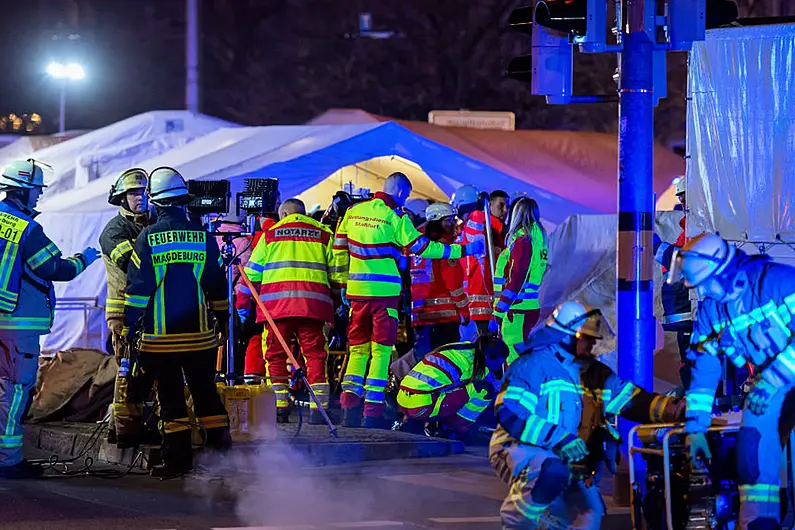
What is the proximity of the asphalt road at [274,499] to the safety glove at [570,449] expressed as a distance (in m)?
1.44

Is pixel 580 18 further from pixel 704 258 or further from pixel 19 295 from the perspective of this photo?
pixel 19 295

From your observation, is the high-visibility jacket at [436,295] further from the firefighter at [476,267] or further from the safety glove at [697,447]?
the safety glove at [697,447]

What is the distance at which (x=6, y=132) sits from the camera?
A: 118ft

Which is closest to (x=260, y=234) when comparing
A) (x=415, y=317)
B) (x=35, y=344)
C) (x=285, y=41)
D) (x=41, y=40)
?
(x=415, y=317)

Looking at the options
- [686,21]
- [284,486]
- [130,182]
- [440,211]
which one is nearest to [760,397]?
[686,21]

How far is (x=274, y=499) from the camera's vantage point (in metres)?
9.91

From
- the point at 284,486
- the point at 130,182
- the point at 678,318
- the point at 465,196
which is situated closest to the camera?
the point at 284,486

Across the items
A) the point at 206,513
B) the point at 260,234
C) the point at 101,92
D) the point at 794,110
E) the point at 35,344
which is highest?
the point at 101,92

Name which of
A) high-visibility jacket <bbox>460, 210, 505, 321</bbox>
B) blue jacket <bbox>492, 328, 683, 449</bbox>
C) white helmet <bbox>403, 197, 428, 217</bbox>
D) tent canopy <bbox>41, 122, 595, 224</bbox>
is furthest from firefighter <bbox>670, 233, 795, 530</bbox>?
tent canopy <bbox>41, 122, 595, 224</bbox>

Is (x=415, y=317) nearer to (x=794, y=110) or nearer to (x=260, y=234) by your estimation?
(x=260, y=234)

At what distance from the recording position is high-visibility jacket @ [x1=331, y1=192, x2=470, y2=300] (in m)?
12.7

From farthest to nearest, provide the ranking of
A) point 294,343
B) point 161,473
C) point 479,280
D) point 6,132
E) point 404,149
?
1. point 6,132
2. point 404,149
3. point 294,343
4. point 479,280
5. point 161,473

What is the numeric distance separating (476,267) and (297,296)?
198 centimetres

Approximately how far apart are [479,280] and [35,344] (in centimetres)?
446
